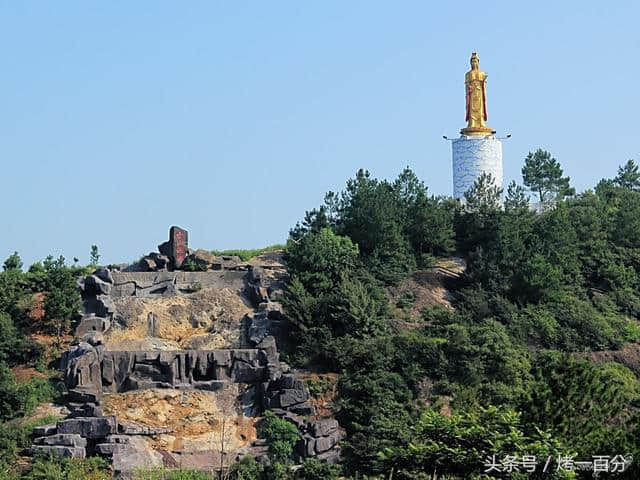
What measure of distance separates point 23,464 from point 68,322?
6.38 meters

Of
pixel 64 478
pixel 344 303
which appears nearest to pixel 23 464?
pixel 64 478

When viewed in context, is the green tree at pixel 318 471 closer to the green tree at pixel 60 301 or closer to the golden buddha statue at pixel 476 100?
the green tree at pixel 60 301

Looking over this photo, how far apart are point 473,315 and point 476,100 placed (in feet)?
33.5

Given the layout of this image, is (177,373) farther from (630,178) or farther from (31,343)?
(630,178)

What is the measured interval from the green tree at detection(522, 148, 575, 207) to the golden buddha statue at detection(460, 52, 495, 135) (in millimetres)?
4209

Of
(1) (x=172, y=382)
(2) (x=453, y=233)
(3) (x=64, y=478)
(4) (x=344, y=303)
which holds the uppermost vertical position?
(2) (x=453, y=233)

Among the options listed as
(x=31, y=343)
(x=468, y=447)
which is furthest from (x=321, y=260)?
(x=468, y=447)

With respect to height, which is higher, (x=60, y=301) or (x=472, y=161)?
(x=472, y=161)

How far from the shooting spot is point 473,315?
101ft

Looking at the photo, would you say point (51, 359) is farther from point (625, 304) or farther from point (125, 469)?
point (625, 304)

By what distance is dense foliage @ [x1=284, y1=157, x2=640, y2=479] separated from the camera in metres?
20.6

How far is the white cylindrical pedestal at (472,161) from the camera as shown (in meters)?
37.9

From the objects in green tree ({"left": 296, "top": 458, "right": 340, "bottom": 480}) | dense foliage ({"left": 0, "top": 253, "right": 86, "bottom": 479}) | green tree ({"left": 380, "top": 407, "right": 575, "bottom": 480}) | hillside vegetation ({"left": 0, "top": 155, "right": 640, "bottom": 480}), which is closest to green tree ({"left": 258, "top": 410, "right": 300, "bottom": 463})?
hillside vegetation ({"left": 0, "top": 155, "right": 640, "bottom": 480})

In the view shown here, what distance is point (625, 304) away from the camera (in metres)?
33.3
